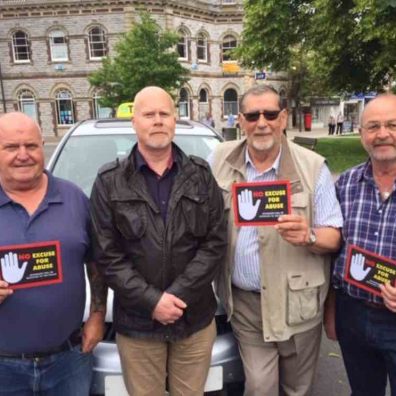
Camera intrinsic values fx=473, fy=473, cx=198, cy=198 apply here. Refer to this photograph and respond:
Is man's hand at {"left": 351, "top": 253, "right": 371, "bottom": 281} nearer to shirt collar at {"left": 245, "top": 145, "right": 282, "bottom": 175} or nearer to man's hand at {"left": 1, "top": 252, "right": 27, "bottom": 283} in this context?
shirt collar at {"left": 245, "top": 145, "right": 282, "bottom": 175}

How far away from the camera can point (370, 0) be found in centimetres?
1248

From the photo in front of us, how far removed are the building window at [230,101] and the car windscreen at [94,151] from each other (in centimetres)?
3564

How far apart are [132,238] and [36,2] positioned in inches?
1444

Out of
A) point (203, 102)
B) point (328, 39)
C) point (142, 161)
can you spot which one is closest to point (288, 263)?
point (142, 161)

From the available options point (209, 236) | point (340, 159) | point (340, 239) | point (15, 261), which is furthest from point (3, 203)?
point (340, 159)

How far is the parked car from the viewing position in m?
2.72

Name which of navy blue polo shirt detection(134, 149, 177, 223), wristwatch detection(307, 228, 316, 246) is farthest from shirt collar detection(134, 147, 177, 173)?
wristwatch detection(307, 228, 316, 246)

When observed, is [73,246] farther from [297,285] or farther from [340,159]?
[340,159]

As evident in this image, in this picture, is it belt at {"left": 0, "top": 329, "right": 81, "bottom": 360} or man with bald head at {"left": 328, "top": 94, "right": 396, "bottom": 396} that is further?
man with bald head at {"left": 328, "top": 94, "right": 396, "bottom": 396}

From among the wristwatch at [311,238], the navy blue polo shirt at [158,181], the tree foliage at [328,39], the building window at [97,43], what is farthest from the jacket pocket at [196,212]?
the building window at [97,43]

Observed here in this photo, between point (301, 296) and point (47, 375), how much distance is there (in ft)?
4.65

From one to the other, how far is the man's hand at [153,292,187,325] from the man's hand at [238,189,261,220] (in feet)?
1.88

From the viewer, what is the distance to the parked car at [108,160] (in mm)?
2725

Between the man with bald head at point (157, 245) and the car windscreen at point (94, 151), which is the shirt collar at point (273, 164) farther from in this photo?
the car windscreen at point (94, 151)
